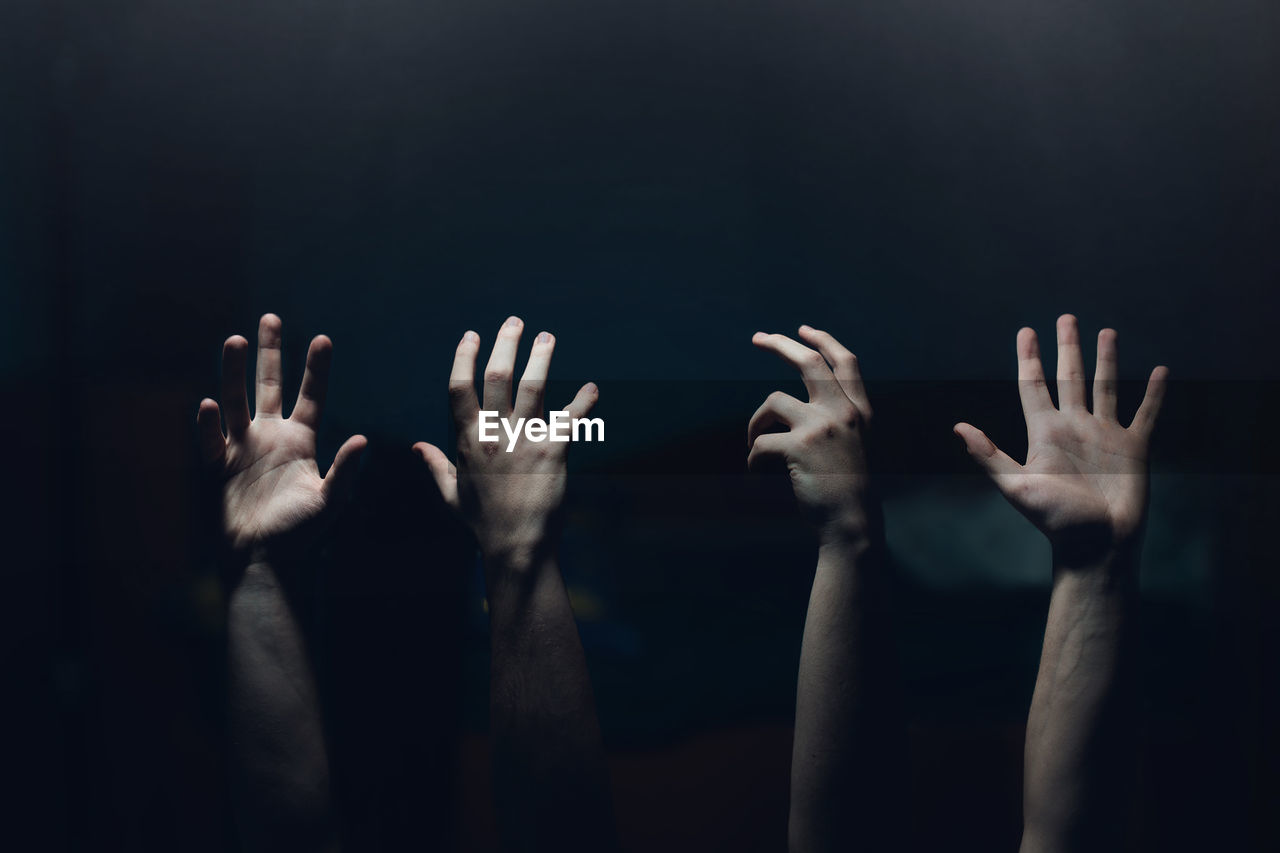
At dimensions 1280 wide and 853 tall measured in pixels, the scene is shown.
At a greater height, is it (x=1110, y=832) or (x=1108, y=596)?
(x=1108, y=596)

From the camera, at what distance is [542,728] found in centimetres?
104

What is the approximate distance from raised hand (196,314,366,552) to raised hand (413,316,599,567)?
161mm

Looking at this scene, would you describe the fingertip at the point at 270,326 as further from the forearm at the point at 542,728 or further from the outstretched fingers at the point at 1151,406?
the outstretched fingers at the point at 1151,406

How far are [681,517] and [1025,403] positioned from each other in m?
0.47

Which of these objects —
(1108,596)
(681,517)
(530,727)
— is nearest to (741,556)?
(681,517)

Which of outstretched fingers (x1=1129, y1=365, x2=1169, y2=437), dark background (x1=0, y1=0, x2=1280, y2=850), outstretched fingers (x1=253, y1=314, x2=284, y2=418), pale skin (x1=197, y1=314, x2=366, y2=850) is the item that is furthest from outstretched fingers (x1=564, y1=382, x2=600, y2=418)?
outstretched fingers (x1=1129, y1=365, x2=1169, y2=437)

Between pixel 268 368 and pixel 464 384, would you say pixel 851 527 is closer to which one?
pixel 464 384

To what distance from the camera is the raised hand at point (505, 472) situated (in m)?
1.05

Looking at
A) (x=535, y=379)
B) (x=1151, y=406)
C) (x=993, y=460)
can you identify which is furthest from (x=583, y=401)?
(x=1151, y=406)

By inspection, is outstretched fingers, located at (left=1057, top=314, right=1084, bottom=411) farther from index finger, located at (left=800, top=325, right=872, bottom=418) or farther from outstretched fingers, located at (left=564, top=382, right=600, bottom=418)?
outstretched fingers, located at (left=564, top=382, right=600, bottom=418)

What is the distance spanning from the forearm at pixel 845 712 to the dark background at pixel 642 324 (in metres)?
0.05

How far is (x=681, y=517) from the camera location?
42.6 inches

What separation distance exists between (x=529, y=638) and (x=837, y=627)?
0.38 m

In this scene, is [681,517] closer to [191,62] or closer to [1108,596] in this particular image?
[1108,596]
